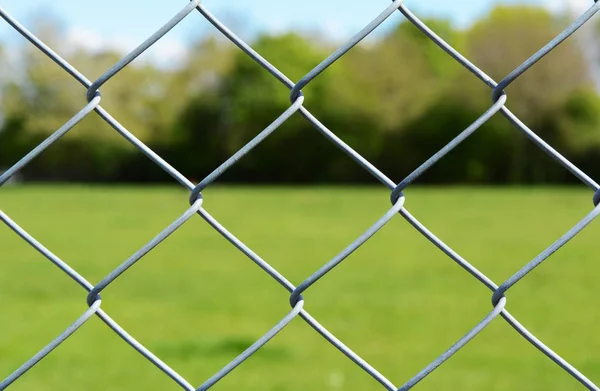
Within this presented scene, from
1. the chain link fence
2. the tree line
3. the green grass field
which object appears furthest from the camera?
the tree line

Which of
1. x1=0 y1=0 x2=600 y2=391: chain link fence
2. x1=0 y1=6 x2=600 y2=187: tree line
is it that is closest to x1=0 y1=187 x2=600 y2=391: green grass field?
x1=0 y1=0 x2=600 y2=391: chain link fence

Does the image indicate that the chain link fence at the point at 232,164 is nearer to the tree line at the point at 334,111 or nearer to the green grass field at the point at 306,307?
the green grass field at the point at 306,307

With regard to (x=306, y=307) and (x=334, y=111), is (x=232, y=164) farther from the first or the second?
(x=334, y=111)

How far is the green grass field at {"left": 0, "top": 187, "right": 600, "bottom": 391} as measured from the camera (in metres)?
4.12

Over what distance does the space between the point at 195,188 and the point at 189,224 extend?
12970mm

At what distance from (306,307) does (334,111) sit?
110 ft

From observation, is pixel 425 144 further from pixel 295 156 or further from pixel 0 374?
pixel 0 374

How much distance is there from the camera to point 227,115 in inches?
1571

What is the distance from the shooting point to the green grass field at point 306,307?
4121 millimetres

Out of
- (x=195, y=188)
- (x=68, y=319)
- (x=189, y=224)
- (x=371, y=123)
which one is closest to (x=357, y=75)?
(x=371, y=123)

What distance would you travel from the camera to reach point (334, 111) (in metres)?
39.2

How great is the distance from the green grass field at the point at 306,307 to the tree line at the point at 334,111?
2336cm

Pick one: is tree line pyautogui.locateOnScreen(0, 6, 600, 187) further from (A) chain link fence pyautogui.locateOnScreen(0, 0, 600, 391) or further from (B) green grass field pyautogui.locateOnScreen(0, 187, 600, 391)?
(A) chain link fence pyautogui.locateOnScreen(0, 0, 600, 391)

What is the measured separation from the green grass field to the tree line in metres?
23.4
